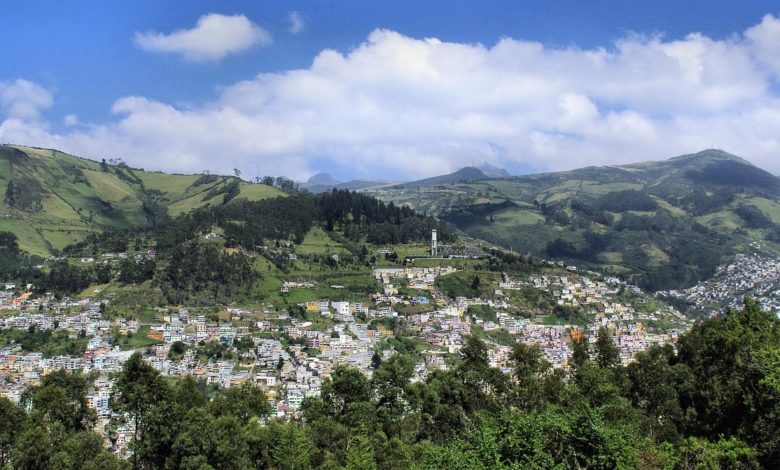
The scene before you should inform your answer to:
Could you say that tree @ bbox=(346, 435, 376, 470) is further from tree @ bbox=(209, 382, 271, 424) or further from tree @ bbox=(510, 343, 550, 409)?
tree @ bbox=(510, 343, 550, 409)

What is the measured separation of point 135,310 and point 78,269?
2378 centimetres

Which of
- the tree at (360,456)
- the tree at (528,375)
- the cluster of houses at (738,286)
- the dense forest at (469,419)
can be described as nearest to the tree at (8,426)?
the dense forest at (469,419)

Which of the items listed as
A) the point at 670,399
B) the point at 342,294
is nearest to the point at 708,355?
the point at 670,399

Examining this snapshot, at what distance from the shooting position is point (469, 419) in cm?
3225

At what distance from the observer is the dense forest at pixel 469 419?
→ 69.2 ft

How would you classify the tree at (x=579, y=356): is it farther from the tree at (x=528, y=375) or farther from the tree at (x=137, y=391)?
the tree at (x=137, y=391)

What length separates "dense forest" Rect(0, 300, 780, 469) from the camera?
2108 centimetres

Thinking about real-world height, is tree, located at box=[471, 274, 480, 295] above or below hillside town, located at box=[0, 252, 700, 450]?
above

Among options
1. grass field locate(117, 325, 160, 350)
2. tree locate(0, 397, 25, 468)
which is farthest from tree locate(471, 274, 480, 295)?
tree locate(0, 397, 25, 468)

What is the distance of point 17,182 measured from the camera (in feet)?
575

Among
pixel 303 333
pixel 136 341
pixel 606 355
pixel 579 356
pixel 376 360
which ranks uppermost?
pixel 606 355

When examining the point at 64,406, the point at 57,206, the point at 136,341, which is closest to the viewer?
the point at 64,406

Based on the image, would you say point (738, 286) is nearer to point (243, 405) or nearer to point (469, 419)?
point (469, 419)

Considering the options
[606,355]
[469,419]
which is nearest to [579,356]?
[606,355]
